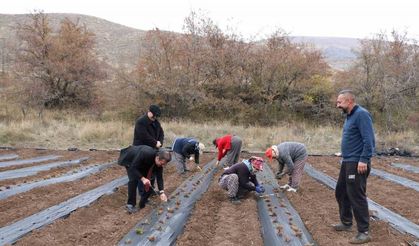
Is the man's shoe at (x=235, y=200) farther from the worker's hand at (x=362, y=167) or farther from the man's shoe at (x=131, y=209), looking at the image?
the worker's hand at (x=362, y=167)

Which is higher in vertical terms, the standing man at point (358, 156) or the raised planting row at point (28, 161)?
the standing man at point (358, 156)

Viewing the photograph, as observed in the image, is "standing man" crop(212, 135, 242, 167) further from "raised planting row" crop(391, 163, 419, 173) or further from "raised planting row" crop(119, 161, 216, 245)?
"raised planting row" crop(391, 163, 419, 173)

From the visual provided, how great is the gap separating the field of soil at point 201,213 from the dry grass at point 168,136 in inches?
196

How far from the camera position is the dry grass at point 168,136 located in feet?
47.4

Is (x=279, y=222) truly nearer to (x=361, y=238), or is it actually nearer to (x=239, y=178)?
(x=361, y=238)

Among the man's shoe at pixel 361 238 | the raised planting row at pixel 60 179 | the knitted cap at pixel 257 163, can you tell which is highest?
the knitted cap at pixel 257 163

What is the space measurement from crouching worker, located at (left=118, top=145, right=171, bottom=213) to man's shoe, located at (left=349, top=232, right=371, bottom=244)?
258cm

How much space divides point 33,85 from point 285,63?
12.5 m

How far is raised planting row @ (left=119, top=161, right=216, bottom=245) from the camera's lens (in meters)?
4.90

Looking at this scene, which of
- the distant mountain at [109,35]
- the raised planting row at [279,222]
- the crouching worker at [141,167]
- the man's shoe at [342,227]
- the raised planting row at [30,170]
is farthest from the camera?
the distant mountain at [109,35]

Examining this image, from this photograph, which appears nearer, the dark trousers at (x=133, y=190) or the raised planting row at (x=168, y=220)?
the raised planting row at (x=168, y=220)

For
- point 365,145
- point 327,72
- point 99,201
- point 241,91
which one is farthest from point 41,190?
point 327,72

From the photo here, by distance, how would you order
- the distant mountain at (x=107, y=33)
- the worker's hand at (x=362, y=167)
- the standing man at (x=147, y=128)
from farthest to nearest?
1. the distant mountain at (x=107, y=33)
2. the standing man at (x=147, y=128)
3. the worker's hand at (x=362, y=167)

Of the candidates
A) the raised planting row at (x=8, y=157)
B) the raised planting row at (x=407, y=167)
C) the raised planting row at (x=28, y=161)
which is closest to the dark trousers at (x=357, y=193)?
the raised planting row at (x=407, y=167)
